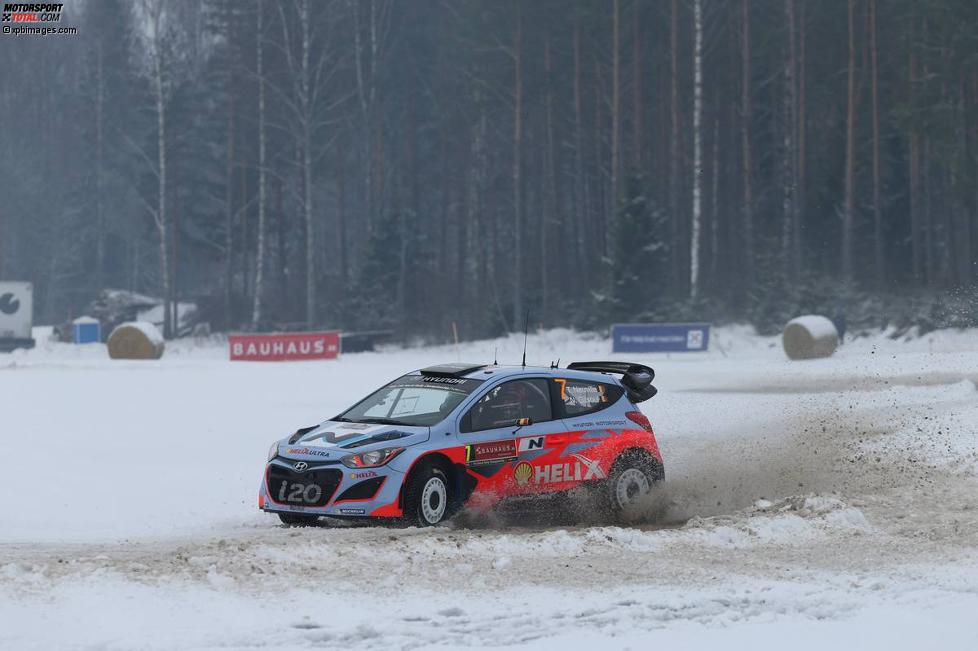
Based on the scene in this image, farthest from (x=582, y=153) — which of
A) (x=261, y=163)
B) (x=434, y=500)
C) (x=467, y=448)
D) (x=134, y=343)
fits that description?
(x=434, y=500)

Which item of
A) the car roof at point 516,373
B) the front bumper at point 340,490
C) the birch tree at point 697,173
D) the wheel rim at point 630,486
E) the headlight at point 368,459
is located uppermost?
the birch tree at point 697,173

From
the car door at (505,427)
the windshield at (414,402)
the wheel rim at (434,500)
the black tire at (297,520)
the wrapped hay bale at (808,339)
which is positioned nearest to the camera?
the wheel rim at (434,500)

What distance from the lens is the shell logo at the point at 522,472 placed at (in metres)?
12.1

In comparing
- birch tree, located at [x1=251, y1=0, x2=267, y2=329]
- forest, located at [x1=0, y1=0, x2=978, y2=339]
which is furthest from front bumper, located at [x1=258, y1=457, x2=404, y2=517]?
birch tree, located at [x1=251, y1=0, x2=267, y2=329]

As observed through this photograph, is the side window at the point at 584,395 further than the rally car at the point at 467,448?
Yes

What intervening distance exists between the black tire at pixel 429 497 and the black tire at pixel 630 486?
1.85 m

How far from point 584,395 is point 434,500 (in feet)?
7.46

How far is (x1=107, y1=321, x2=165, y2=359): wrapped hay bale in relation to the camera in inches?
1375

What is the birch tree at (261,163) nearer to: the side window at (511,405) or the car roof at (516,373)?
the car roof at (516,373)

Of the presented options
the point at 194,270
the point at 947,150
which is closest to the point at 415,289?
the point at 947,150

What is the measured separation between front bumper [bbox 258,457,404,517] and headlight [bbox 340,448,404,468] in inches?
1.6

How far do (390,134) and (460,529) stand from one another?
53.6m

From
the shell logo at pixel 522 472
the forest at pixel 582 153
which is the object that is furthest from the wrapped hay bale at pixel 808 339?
the shell logo at pixel 522 472

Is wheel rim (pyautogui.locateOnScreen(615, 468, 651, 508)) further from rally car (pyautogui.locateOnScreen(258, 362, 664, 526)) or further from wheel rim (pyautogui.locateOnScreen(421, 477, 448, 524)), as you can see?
wheel rim (pyautogui.locateOnScreen(421, 477, 448, 524))
